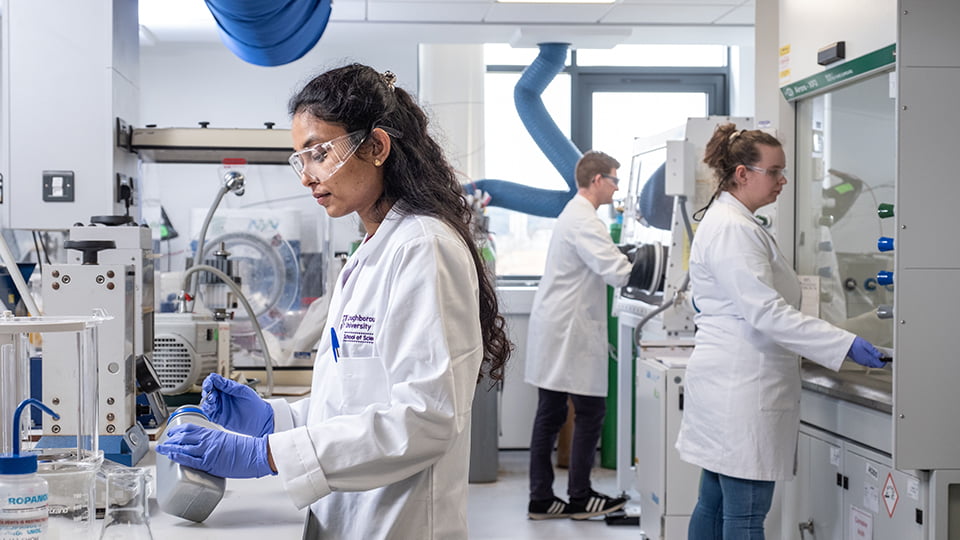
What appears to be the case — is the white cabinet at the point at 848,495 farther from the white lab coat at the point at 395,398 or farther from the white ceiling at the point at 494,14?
the white ceiling at the point at 494,14

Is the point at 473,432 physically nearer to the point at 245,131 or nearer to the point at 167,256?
the point at 167,256

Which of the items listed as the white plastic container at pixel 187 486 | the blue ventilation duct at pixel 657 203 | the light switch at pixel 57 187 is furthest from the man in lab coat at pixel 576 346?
the white plastic container at pixel 187 486

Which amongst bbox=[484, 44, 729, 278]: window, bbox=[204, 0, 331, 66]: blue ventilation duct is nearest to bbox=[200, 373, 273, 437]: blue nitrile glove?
bbox=[204, 0, 331, 66]: blue ventilation duct

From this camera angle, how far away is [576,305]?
13.0 feet

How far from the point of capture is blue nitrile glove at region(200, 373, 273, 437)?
162cm

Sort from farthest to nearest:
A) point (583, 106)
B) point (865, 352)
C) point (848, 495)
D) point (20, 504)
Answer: point (583, 106), point (848, 495), point (865, 352), point (20, 504)

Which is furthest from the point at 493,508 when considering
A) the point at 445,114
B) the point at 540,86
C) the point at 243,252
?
the point at 540,86

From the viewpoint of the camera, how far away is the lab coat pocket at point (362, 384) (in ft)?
4.48

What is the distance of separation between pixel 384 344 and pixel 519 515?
2870 mm

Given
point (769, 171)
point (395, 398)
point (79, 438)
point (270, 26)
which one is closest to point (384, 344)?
point (395, 398)

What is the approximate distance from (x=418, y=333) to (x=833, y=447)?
1.88m

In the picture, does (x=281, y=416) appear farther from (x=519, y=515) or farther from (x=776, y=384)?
(x=519, y=515)

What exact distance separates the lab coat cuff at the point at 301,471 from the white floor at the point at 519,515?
2.52 meters

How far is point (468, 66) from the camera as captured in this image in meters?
4.95
